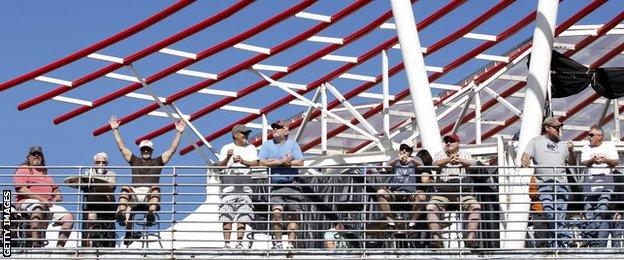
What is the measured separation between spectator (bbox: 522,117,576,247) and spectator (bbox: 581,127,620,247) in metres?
0.29

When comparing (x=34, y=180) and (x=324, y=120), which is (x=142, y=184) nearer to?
(x=34, y=180)

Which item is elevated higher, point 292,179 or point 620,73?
point 620,73

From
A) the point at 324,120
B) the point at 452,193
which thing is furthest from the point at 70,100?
the point at 452,193

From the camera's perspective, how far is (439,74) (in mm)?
40406

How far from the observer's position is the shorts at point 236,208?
2439 cm

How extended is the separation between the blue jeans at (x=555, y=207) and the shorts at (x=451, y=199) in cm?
94

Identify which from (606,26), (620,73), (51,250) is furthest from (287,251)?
(606,26)

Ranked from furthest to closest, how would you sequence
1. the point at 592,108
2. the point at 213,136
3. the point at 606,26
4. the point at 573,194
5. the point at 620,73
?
1. the point at 592,108
2. the point at 213,136
3. the point at 606,26
4. the point at 620,73
5. the point at 573,194

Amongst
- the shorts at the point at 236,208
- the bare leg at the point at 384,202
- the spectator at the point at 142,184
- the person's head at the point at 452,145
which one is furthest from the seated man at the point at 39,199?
the person's head at the point at 452,145

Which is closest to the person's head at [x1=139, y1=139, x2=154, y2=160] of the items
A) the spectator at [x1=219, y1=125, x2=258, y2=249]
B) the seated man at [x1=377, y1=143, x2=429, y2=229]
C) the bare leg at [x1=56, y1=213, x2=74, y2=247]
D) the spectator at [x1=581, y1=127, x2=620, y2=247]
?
the spectator at [x1=219, y1=125, x2=258, y2=249]

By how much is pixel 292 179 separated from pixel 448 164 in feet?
7.17

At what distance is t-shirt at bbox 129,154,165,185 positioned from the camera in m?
25.5

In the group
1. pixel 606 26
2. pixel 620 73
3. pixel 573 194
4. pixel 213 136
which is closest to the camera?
pixel 573 194

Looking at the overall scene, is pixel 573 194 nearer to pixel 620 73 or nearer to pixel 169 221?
pixel 169 221
